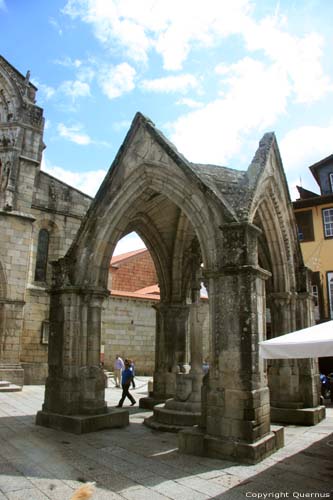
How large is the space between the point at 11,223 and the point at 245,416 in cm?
1375

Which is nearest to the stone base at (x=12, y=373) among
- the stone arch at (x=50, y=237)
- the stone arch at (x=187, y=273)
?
the stone arch at (x=50, y=237)

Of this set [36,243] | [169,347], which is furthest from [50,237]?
[169,347]

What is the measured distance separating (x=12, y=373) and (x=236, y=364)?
12.0 metres

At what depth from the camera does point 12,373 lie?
15.7m

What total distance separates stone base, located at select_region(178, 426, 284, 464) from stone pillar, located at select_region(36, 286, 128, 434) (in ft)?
7.51

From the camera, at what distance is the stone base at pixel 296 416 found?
890cm

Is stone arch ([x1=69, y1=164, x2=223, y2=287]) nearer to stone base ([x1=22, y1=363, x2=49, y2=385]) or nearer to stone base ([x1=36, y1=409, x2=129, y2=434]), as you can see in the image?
stone base ([x1=36, y1=409, x2=129, y2=434])

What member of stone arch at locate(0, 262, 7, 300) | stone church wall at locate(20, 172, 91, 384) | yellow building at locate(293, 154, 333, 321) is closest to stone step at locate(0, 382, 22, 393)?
stone church wall at locate(20, 172, 91, 384)

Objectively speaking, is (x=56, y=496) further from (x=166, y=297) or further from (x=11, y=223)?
(x=11, y=223)

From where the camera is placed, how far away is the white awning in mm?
4648

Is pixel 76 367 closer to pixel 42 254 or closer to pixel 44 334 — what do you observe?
pixel 44 334

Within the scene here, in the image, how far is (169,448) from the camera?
6.78 meters

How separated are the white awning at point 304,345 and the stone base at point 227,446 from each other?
1.64m

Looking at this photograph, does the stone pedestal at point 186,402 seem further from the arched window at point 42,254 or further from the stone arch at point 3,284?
the arched window at point 42,254
